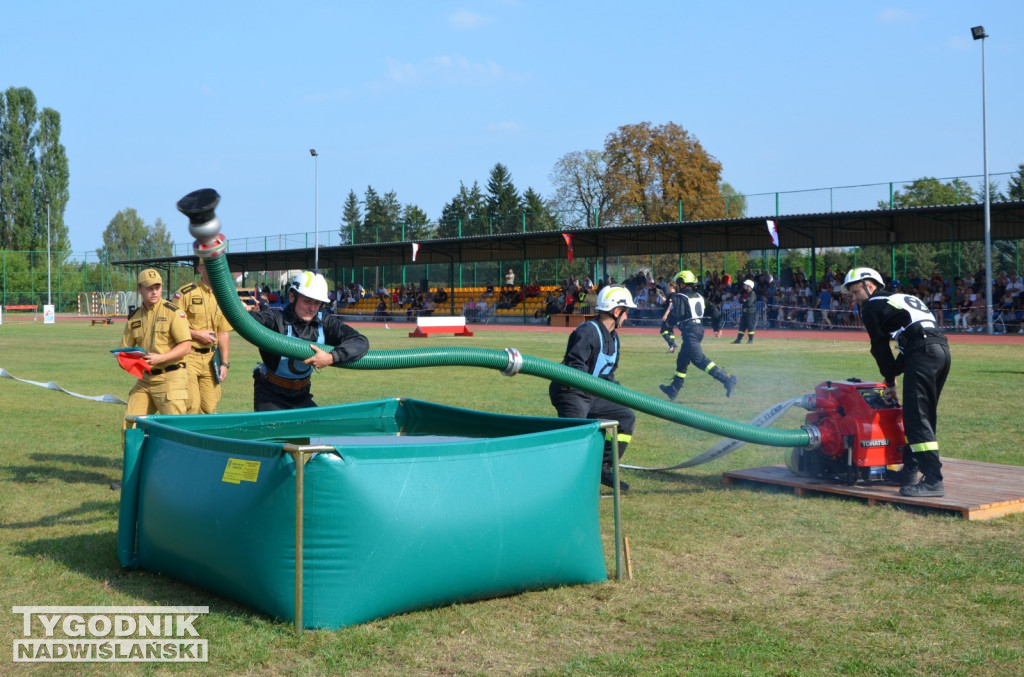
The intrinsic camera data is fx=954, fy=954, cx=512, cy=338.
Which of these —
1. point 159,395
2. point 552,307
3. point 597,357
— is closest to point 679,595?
point 597,357

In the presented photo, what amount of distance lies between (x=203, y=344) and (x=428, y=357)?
13.8ft

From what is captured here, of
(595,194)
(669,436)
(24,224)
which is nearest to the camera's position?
(669,436)

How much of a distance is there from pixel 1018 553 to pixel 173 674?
5.19 m

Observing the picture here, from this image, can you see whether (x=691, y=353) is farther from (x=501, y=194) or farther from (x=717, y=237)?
(x=501, y=194)

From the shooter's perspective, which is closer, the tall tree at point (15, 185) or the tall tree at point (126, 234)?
the tall tree at point (15, 185)

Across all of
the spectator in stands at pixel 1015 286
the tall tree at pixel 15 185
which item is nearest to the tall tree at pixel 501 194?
the tall tree at pixel 15 185

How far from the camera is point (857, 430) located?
25.8 ft

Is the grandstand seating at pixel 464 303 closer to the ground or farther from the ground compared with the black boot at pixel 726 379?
farther from the ground

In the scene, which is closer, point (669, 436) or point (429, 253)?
point (669, 436)

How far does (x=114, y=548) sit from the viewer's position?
20.8ft

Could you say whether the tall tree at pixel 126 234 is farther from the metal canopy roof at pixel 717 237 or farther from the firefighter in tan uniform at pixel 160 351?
the firefighter in tan uniform at pixel 160 351

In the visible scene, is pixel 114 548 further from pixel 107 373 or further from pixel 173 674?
pixel 107 373

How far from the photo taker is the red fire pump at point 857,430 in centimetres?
785

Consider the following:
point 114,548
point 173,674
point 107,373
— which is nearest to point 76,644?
point 173,674
